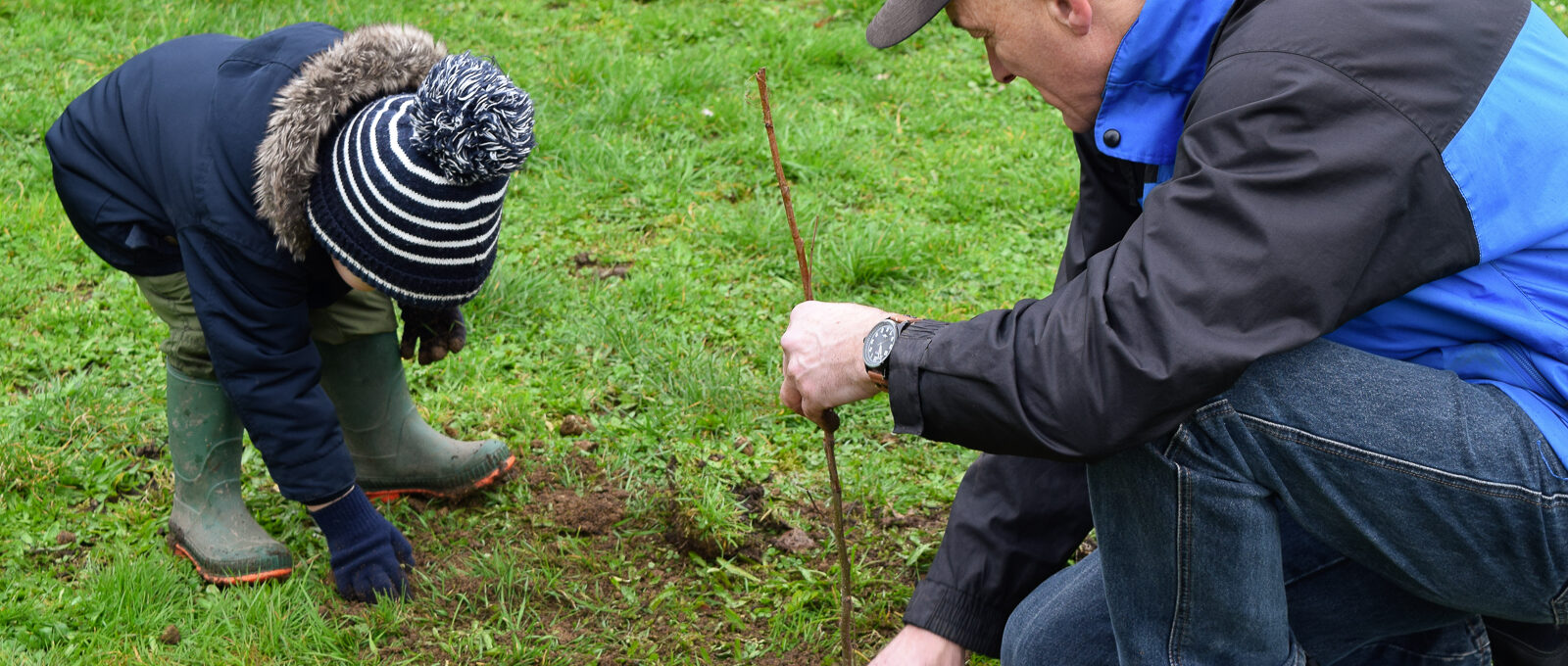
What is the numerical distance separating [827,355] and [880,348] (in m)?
0.09

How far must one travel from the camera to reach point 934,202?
395 cm

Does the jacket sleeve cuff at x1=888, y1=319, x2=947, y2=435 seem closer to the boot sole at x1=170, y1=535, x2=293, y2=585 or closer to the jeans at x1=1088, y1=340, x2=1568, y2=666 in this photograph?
the jeans at x1=1088, y1=340, x2=1568, y2=666

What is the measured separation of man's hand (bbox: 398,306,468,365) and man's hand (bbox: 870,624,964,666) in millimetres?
1171

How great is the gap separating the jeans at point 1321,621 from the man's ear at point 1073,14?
0.84 m

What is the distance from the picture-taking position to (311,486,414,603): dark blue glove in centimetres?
239

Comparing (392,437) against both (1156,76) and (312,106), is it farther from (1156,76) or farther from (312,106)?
(1156,76)

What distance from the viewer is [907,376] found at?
63.1 inches

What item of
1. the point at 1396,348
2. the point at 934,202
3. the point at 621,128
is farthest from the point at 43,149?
the point at 1396,348

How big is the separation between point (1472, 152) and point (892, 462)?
5.10 feet

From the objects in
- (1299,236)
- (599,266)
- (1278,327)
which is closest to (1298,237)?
(1299,236)

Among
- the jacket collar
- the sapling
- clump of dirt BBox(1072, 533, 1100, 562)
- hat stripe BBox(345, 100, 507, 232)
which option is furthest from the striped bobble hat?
clump of dirt BBox(1072, 533, 1100, 562)

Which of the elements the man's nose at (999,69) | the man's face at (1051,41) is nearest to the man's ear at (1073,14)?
the man's face at (1051,41)

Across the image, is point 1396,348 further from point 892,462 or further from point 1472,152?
point 892,462

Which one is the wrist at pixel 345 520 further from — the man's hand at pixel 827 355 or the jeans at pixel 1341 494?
the jeans at pixel 1341 494
